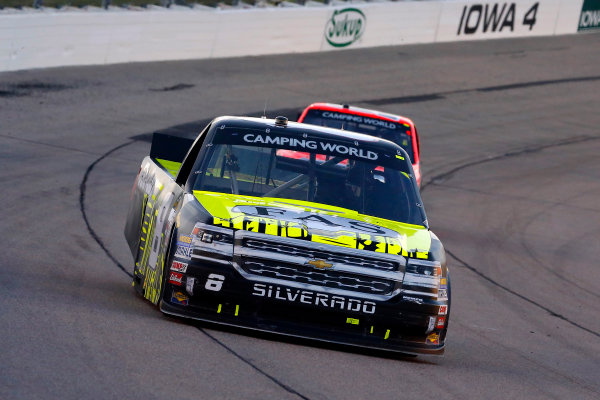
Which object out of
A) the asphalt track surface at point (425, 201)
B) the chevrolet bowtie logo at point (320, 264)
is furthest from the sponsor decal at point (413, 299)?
the chevrolet bowtie logo at point (320, 264)

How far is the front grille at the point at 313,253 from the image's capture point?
7129mm

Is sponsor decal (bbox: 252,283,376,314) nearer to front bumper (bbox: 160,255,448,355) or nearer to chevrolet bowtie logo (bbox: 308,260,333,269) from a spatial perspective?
front bumper (bbox: 160,255,448,355)

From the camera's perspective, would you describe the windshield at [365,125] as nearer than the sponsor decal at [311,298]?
No

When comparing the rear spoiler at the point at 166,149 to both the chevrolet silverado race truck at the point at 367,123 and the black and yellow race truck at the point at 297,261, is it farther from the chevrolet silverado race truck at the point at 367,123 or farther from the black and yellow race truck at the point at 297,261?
the chevrolet silverado race truck at the point at 367,123

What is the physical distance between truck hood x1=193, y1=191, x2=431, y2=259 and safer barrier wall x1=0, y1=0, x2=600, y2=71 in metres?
16.3

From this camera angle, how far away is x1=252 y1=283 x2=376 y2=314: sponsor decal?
7.14 metres

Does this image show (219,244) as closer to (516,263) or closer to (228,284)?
(228,284)

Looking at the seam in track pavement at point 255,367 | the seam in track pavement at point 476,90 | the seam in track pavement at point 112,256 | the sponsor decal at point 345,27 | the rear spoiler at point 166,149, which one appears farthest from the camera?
the sponsor decal at point 345,27

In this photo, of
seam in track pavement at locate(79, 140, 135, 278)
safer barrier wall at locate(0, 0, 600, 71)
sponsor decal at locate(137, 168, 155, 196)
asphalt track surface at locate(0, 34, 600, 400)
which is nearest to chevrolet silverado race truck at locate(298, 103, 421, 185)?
asphalt track surface at locate(0, 34, 600, 400)

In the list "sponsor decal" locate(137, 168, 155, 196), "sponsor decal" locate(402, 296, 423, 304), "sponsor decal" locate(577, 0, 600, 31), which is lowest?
"sponsor decal" locate(402, 296, 423, 304)

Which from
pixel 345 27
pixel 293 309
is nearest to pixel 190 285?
pixel 293 309

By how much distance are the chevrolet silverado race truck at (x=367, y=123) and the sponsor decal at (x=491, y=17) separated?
2180 centimetres

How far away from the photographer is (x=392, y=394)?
650 cm

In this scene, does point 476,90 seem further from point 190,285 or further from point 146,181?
point 190,285
